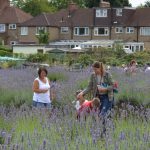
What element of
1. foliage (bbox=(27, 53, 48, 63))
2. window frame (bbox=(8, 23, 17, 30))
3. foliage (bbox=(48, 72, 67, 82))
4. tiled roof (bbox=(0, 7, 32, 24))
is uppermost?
tiled roof (bbox=(0, 7, 32, 24))

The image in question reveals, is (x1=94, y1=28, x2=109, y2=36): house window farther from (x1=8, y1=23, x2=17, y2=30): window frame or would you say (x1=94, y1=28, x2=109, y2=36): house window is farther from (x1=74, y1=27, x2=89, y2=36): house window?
(x1=8, y1=23, x2=17, y2=30): window frame

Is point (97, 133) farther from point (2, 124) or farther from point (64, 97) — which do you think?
point (64, 97)

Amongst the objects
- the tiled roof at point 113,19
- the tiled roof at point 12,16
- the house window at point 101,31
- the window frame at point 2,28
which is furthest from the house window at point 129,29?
the window frame at point 2,28

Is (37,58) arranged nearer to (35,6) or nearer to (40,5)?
(40,5)

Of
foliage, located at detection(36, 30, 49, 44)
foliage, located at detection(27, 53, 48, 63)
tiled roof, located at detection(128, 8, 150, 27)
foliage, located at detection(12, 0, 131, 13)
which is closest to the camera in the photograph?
foliage, located at detection(27, 53, 48, 63)

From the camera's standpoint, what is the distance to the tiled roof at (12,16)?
281ft

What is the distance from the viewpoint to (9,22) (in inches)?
3383

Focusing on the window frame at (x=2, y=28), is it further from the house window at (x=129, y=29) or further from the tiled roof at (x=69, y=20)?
the house window at (x=129, y=29)

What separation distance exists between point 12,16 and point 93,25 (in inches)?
525

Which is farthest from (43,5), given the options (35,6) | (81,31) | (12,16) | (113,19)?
(113,19)

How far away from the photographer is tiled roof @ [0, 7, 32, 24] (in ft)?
281

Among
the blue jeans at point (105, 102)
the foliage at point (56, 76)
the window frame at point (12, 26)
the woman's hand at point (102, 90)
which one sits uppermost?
Answer: the window frame at point (12, 26)

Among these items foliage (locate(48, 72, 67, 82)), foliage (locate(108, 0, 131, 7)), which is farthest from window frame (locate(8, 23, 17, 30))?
foliage (locate(48, 72, 67, 82))

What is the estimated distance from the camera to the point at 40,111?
31.2 feet
